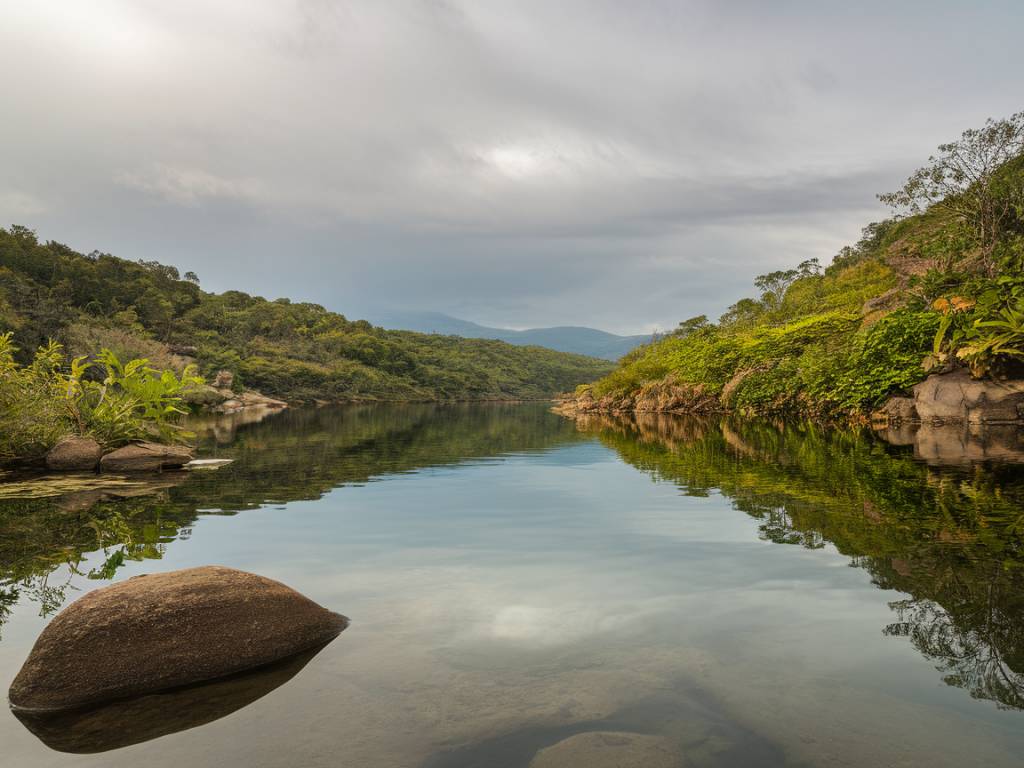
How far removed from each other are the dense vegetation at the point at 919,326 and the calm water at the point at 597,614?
916cm

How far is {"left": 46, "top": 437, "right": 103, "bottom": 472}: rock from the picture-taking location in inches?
523

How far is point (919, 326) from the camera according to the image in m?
→ 20.0

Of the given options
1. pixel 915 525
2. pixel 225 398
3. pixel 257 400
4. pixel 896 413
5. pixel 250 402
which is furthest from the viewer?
pixel 257 400

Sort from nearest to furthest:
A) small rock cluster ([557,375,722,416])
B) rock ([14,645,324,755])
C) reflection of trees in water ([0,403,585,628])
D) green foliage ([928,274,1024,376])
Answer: rock ([14,645,324,755]), reflection of trees in water ([0,403,585,628]), green foliage ([928,274,1024,376]), small rock cluster ([557,375,722,416])

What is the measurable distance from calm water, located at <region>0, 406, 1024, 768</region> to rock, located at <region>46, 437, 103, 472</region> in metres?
2.38

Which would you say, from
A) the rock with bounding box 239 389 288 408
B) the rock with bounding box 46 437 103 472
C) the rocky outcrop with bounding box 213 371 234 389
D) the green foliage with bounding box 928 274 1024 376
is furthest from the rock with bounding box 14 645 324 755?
the rocky outcrop with bounding box 213 371 234 389

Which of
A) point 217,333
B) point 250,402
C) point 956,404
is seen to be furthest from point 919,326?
point 217,333

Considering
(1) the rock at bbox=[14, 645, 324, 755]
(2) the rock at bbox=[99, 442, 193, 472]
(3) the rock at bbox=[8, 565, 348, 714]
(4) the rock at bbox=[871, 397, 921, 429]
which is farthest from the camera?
(4) the rock at bbox=[871, 397, 921, 429]

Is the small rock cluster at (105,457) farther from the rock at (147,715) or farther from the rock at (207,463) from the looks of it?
the rock at (147,715)

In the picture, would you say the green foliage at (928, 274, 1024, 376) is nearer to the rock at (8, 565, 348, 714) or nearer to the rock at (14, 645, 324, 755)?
the rock at (8, 565, 348, 714)

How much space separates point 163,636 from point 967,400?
848 inches

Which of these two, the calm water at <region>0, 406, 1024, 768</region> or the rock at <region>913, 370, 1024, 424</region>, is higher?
the rock at <region>913, 370, 1024, 424</region>

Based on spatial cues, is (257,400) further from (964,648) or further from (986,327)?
(964,648)

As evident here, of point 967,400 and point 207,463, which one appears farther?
point 967,400
